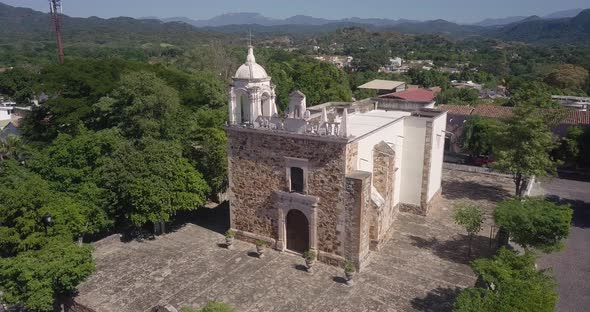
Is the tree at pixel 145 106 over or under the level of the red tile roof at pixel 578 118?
over

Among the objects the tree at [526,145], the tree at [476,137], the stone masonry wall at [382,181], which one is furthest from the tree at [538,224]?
the tree at [476,137]

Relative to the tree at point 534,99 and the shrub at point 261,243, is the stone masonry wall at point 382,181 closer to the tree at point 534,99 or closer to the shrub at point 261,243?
the shrub at point 261,243

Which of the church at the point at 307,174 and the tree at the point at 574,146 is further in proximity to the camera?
the tree at the point at 574,146

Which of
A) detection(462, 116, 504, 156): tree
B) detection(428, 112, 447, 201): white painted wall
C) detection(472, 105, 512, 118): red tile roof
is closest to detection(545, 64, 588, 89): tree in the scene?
detection(472, 105, 512, 118): red tile roof

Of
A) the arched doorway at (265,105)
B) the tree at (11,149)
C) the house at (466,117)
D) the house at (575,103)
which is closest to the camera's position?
the arched doorway at (265,105)

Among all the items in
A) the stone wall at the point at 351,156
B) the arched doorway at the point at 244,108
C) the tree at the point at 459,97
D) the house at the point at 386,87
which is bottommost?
the tree at the point at 459,97

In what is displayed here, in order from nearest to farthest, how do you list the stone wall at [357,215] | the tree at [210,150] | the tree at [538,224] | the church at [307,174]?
the tree at [538,224] < the stone wall at [357,215] < the church at [307,174] < the tree at [210,150]

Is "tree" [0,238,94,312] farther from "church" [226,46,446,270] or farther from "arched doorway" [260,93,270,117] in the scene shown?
"arched doorway" [260,93,270,117]

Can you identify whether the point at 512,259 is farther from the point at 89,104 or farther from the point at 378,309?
the point at 89,104
